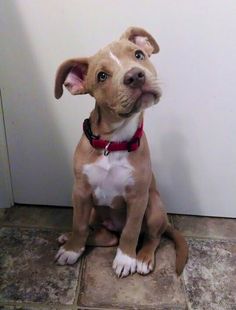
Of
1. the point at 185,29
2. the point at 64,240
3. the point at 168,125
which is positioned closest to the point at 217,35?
the point at 185,29

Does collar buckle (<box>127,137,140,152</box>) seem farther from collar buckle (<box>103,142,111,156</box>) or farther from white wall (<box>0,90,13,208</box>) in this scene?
white wall (<box>0,90,13,208</box>)

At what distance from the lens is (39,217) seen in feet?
5.46

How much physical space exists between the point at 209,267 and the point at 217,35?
0.79 m

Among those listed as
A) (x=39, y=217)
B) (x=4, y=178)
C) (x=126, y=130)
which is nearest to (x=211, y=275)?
(x=126, y=130)

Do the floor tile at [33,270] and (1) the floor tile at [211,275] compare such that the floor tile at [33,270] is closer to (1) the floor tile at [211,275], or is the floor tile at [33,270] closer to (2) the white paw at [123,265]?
(2) the white paw at [123,265]

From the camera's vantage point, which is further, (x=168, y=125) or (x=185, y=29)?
(x=168, y=125)

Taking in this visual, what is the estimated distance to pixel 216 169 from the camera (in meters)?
1.59

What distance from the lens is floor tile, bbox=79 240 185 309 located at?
1281 mm

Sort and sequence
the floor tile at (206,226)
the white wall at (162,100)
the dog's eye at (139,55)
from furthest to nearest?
the floor tile at (206,226), the white wall at (162,100), the dog's eye at (139,55)

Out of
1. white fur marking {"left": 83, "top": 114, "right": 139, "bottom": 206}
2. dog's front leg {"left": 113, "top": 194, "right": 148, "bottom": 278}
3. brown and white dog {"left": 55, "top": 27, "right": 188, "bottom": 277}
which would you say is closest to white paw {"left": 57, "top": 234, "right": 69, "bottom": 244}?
brown and white dog {"left": 55, "top": 27, "right": 188, "bottom": 277}

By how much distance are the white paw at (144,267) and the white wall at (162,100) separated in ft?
1.21

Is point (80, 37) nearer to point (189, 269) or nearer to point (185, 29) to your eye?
point (185, 29)

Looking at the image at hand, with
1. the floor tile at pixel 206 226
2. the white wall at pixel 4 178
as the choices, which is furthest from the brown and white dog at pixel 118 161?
the white wall at pixel 4 178

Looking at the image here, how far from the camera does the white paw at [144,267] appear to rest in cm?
137
